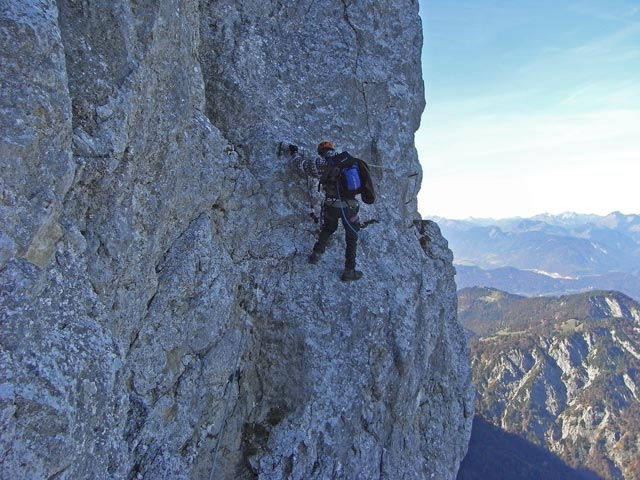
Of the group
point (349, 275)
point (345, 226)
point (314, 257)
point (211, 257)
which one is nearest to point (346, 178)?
point (345, 226)

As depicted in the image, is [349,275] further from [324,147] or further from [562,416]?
[562,416]

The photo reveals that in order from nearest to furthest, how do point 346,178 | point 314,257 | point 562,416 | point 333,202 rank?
point 346,178 < point 333,202 < point 314,257 < point 562,416

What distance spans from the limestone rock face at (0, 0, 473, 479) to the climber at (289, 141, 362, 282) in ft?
1.43

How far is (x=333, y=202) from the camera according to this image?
10.9 metres

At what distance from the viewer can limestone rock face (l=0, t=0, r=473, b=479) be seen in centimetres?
580

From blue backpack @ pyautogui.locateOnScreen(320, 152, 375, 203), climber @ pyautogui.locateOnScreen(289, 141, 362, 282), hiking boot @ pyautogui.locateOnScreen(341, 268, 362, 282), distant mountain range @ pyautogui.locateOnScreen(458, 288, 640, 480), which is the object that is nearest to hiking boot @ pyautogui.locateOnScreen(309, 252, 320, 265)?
climber @ pyautogui.locateOnScreen(289, 141, 362, 282)

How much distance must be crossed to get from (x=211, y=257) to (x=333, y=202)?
3325 millimetres

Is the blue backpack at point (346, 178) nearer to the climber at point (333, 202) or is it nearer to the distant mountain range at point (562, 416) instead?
the climber at point (333, 202)

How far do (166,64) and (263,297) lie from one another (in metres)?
5.72

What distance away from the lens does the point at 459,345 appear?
16.7 m

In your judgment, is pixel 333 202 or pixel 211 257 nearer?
pixel 211 257

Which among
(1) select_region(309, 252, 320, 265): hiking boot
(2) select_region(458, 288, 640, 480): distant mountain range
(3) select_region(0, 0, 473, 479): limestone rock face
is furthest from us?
(2) select_region(458, 288, 640, 480): distant mountain range

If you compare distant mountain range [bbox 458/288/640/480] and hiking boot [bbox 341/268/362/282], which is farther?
distant mountain range [bbox 458/288/640/480]

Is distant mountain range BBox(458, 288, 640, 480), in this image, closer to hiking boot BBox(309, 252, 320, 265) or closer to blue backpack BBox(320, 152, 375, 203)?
hiking boot BBox(309, 252, 320, 265)
